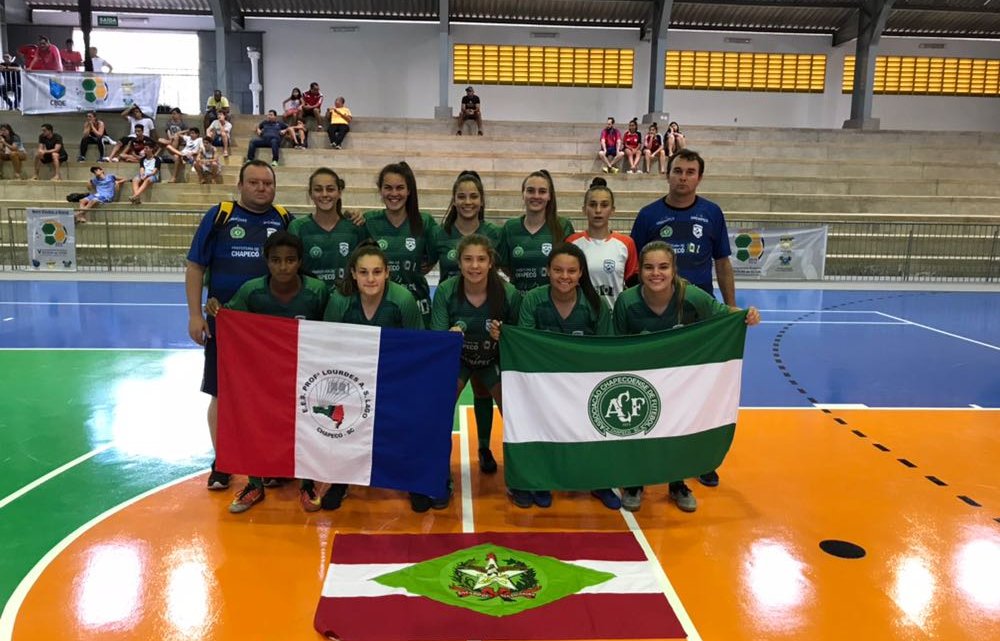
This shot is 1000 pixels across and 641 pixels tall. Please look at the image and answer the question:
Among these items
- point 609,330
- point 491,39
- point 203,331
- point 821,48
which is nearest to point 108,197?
point 491,39

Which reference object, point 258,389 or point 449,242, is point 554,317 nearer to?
point 449,242

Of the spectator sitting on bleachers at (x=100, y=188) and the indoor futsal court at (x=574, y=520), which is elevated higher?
the spectator sitting on bleachers at (x=100, y=188)

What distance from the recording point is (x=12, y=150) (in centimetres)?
1922

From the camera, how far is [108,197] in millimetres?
18031

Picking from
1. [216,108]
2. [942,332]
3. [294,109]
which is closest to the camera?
[942,332]

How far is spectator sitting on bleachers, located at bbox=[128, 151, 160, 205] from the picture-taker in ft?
60.4

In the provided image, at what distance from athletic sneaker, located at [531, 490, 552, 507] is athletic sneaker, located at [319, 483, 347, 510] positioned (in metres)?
1.28

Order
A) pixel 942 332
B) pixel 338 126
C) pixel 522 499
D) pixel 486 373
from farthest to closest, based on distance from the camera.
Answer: pixel 338 126
pixel 942 332
pixel 486 373
pixel 522 499

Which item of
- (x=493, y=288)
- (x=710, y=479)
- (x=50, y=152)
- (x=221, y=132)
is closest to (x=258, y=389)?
(x=493, y=288)

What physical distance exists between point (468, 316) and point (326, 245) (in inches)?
45.7

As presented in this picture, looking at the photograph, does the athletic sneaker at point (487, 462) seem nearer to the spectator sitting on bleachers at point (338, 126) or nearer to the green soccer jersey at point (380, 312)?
the green soccer jersey at point (380, 312)

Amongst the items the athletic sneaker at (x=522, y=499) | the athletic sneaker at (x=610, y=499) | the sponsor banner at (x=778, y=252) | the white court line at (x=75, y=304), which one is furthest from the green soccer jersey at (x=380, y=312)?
the sponsor banner at (x=778, y=252)

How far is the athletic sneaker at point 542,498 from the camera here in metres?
4.82

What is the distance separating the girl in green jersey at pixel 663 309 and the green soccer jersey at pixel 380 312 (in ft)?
4.60
